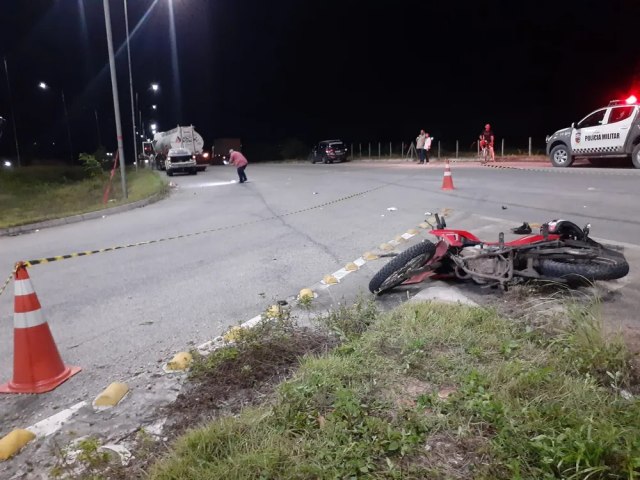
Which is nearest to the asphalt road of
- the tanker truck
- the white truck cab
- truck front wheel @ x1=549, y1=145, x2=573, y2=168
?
truck front wheel @ x1=549, y1=145, x2=573, y2=168

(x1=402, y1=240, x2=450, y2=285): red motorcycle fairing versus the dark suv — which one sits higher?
the dark suv

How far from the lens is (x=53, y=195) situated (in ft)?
78.0

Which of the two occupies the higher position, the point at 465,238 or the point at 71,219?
the point at 465,238

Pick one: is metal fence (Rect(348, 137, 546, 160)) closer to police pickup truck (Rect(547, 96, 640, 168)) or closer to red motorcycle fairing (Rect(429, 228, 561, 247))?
police pickup truck (Rect(547, 96, 640, 168))

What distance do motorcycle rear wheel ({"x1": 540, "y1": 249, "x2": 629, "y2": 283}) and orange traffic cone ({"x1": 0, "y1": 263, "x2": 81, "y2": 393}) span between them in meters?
4.26

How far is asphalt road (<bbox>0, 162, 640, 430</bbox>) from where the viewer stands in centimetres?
444

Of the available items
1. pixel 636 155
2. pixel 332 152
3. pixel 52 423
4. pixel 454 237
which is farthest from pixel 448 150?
pixel 52 423

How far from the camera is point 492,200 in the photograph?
38.8 feet

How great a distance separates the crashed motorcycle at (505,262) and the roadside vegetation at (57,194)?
10.7m

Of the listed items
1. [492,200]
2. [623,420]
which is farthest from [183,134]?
[623,420]

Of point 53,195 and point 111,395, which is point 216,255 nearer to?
point 111,395

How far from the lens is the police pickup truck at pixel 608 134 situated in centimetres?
1705

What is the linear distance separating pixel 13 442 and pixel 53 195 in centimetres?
2374

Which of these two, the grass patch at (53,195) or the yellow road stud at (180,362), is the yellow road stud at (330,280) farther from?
the grass patch at (53,195)
